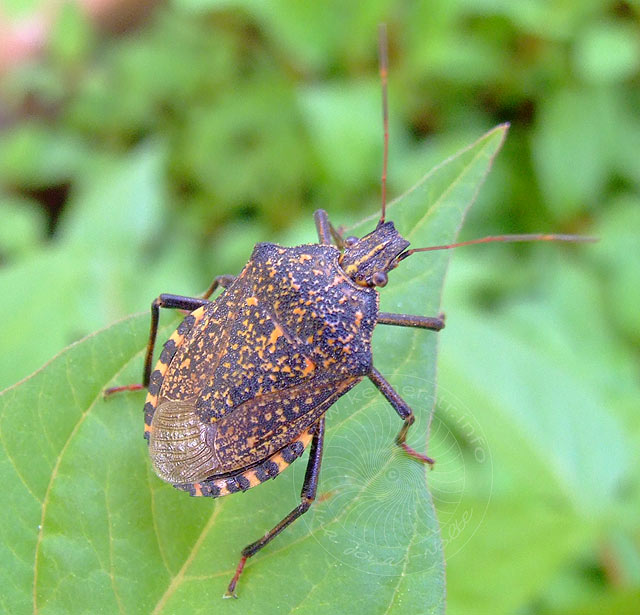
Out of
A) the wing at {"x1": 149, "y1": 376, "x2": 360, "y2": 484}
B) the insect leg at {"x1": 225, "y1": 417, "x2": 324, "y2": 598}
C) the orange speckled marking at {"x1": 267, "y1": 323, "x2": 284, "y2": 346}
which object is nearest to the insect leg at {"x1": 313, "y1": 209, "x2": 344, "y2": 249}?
the orange speckled marking at {"x1": 267, "y1": 323, "x2": 284, "y2": 346}

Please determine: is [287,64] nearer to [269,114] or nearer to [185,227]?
[269,114]

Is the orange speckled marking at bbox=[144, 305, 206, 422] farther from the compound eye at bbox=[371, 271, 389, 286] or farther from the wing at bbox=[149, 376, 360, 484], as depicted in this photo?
the compound eye at bbox=[371, 271, 389, 286]

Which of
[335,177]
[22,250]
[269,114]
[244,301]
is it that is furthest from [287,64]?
[244,301]

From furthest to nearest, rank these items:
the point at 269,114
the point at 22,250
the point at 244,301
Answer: the point at 269,114
the point at 22,250
the point at 244,301

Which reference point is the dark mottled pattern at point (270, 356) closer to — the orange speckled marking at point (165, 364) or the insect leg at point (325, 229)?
the orange speckled marking at point (165, 364)

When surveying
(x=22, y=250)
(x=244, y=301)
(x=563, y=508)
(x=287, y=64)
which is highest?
(x=287, y=64)

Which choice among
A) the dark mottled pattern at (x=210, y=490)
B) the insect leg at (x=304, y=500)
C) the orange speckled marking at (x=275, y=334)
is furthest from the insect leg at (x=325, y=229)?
the dark mottled pattern at (x=210, y=490)

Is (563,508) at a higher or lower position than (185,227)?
lower
